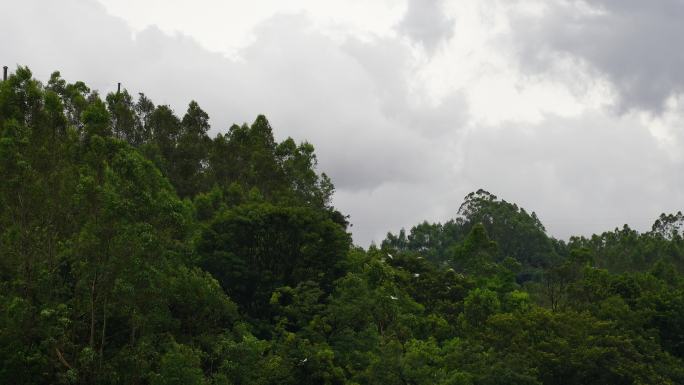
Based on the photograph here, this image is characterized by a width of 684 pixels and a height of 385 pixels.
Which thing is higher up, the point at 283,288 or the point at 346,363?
the point at 283,288

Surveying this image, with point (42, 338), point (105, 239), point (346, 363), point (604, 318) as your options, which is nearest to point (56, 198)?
point (105, 239)

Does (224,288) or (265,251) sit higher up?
(265,251)

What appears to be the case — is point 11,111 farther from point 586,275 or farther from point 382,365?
point 586,275

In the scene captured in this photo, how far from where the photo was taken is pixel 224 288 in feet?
139

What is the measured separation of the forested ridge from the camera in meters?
27.8

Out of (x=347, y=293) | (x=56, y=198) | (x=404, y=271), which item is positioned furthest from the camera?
(x=404, y=271)

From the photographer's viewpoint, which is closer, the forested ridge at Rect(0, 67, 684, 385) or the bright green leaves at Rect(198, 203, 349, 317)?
the forested ridge at Rect(0, 67, 684, 385)

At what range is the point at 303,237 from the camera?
146 ft

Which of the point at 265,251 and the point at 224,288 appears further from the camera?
the point at 265,251

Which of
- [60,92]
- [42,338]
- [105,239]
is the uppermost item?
[60,92]

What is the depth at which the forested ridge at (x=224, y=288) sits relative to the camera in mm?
27812

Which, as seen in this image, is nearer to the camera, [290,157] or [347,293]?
[347,293]

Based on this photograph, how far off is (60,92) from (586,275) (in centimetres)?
3697

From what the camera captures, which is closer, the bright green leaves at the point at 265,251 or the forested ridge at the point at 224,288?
the forested ridge at the point at 224,288
